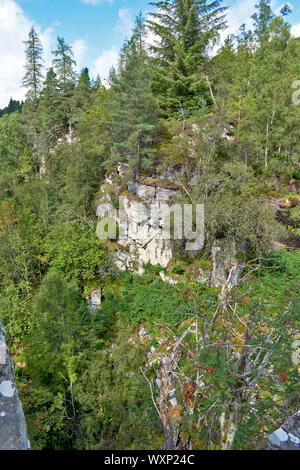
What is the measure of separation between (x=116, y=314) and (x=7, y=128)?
89.3ft

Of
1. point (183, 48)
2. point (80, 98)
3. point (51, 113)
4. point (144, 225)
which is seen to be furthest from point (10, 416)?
point (51, 113)

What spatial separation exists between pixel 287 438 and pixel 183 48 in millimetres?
19912

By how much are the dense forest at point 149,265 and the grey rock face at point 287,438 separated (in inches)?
27.2

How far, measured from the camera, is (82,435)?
7.59m

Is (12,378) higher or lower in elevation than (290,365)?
higher

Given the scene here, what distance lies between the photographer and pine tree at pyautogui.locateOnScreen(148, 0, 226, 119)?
1455 cm

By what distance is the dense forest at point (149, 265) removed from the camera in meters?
5.92

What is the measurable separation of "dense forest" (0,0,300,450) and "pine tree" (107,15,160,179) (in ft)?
0.27

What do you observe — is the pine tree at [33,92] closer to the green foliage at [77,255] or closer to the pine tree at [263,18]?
the green foliage at [77,255]

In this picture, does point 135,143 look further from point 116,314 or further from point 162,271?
point 116,314

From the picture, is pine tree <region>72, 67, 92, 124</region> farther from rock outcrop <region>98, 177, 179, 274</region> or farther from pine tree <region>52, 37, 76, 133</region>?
rock outcrop <region>98, 177, 179, 274</region>

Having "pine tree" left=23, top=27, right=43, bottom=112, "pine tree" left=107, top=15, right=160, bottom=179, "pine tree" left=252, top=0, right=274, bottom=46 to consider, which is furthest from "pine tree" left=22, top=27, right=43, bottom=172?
"pine tree" left=252, top=0, right=274, bottom=46

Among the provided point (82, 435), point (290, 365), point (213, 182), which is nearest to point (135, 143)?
point (213, 182)

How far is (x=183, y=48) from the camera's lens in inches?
608
